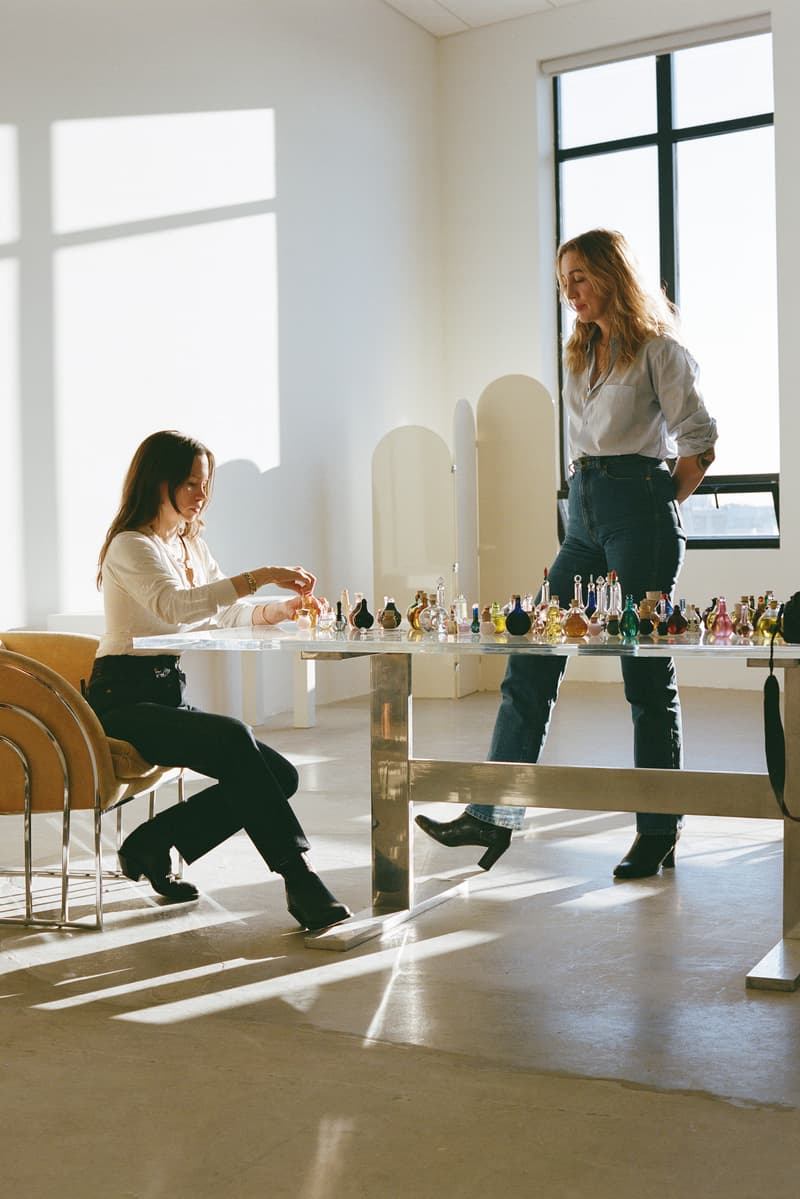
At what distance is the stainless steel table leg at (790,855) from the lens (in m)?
2.65

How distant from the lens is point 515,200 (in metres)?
8.08

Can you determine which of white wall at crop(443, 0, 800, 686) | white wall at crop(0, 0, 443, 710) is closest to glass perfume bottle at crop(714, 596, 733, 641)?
white wall at crop(0, 0, 443, 710)

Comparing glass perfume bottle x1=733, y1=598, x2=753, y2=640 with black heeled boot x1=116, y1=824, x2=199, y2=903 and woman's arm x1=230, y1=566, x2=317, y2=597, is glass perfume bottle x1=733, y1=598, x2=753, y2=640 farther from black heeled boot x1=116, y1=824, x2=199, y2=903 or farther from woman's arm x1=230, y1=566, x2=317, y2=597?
black heeled boot x1=116, y1=824, x2=199, y2=903

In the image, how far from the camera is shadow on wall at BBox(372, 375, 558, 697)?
23.1ft

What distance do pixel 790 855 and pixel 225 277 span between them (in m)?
4.49

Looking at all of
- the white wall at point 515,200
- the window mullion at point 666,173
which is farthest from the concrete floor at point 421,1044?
the window mullion at point 666,173

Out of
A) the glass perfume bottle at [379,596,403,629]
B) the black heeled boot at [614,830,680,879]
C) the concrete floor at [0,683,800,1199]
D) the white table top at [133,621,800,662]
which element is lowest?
the concrete floor at [0,683,800,1199]

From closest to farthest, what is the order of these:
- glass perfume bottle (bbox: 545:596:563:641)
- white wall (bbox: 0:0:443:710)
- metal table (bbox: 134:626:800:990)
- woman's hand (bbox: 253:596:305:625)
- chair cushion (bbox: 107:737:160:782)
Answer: metal table (bbox: 134:626:800:990)
glass perfume bottle (bbox: 545:596:563:641)
chair cushion (bbox: 107:737:160:782)
woman's hand (bbox: 253:596:305:625)
white wall (bbox: 0:0:443:710)

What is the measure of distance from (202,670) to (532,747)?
285cm

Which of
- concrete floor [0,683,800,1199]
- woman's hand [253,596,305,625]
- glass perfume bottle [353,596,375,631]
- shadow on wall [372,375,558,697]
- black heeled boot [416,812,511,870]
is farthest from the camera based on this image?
shadow on wall [372,375,558,697]

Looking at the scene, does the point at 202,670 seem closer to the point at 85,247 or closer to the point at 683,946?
the point at 85,247

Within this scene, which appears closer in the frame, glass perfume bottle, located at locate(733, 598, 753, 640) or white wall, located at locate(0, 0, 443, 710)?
glass perfume bottle, located at locate(733, 598, 753, 640)

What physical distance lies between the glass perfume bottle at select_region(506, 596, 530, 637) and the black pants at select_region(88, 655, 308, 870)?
601 millimetres

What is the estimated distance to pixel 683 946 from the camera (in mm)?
2846
